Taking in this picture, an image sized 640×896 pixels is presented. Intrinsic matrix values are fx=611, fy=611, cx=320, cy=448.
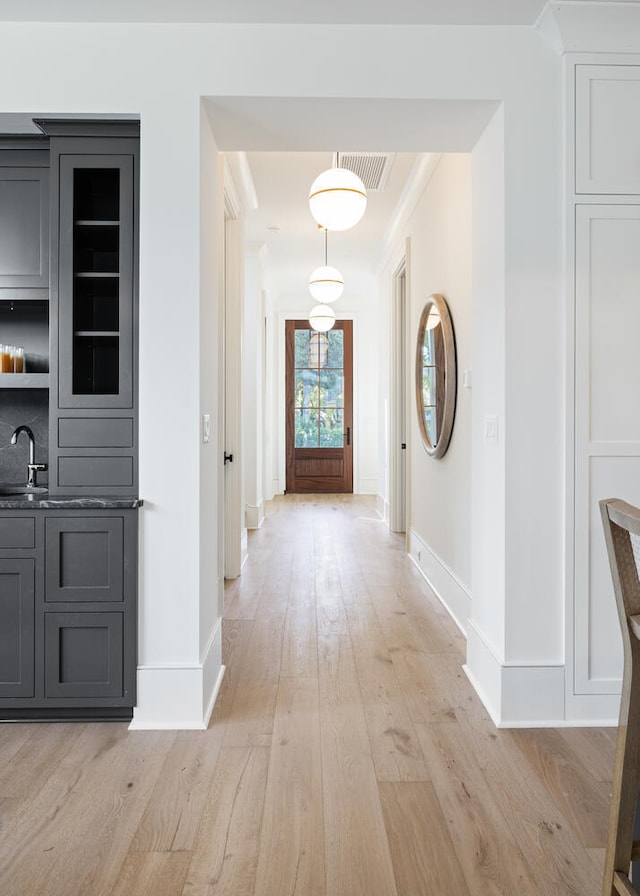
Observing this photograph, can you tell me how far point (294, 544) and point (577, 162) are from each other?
13.2 ft

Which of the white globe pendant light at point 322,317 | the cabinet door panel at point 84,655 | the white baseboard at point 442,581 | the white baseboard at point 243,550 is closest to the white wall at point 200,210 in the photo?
the cabinet door panel at point 84,655

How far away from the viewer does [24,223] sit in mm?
2533

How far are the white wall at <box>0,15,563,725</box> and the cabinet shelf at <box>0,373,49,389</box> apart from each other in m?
0.51

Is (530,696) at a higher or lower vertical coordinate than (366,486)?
lower

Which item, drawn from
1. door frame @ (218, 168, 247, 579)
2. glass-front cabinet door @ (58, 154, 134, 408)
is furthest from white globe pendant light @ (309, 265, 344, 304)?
glass-front cabinet door @ (58, 154, 134, 408)

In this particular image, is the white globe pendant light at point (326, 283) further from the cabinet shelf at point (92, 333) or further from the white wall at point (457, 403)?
the cabinet shelf at point (92, 333)

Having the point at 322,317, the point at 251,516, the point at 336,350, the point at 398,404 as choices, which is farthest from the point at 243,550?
the point at 336,350

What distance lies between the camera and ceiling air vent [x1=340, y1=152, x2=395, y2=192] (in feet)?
13.8

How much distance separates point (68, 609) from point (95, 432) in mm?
679

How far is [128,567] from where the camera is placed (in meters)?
2.30

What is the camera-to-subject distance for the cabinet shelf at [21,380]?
8.25 ft

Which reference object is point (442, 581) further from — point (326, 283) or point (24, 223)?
point (326, 283)

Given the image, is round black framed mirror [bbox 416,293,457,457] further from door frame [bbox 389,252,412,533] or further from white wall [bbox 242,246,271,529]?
white wall [bbox 242,246,271,529]

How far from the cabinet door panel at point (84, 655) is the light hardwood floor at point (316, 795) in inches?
6.3
